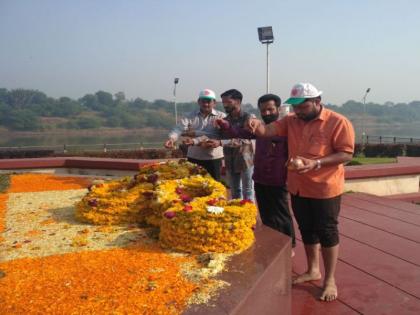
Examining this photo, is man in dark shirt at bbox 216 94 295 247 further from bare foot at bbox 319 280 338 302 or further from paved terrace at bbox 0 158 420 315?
bare foot at bbox 319 280 338 302

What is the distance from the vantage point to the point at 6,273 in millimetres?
2496

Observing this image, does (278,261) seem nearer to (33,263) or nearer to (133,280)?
(133,280)

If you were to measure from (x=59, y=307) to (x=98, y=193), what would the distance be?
1.95 m

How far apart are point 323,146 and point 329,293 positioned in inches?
42.2

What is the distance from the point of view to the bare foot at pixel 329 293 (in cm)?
286

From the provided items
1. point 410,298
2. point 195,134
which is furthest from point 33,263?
point 410,298

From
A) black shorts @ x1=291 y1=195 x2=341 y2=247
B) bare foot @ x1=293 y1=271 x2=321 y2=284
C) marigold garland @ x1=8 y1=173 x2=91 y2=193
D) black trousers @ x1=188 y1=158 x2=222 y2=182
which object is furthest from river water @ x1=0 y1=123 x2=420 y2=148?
black shorts @ x1=291 y1=195 x2=341 y2=247

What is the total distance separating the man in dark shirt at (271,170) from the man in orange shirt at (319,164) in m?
0.31

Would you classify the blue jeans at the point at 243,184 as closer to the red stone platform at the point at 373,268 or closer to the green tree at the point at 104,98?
the red stone platform at the point at 373,268

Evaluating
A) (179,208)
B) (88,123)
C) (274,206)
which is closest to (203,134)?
(274,206)

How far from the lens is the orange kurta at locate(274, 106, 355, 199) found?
8.61 ft

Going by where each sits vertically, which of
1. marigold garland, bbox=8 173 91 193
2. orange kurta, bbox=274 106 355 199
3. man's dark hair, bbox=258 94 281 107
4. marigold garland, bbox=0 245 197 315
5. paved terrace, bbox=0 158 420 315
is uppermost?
man's dark hair, bbox=258 94 281 107

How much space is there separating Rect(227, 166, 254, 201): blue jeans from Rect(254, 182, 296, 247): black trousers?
0.61 m

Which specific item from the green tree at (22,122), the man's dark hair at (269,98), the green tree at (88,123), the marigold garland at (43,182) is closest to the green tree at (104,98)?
the green tree at (88,123)
